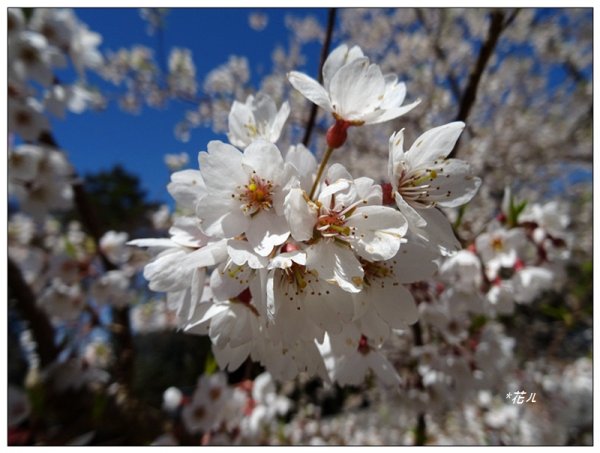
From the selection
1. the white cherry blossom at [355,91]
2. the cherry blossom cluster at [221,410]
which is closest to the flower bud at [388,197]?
the white cherry blossom at [355,91]

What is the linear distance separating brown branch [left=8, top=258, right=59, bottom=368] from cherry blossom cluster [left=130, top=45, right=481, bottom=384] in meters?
0.99

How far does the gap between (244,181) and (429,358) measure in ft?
3.19

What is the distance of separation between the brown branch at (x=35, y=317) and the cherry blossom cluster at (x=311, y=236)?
0.99 metres

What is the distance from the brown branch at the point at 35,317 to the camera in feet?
4.41

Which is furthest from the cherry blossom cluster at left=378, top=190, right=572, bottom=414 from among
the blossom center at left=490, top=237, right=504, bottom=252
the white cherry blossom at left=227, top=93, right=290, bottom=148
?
the white cherry blossom at left=227, top=93, right=290, bottom=148

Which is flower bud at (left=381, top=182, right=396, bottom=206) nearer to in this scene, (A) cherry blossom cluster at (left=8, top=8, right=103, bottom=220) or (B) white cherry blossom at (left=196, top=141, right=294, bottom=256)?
(B) white cherry blossom at (left=196, top=141, right=294, bottom=256)

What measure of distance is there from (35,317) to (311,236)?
4.28ft

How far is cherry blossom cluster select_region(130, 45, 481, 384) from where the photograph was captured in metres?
0.53

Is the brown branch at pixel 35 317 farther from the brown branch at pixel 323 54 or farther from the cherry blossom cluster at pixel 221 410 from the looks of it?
the brown branch at pixel 323 54

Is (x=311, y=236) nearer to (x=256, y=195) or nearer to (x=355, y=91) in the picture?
(x=256, y=195)

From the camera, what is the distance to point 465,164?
62 centimetres

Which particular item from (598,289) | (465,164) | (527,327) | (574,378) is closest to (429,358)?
(598,289)

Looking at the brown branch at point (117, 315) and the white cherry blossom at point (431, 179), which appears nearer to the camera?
the white cherry blossom at point (431, 179)
